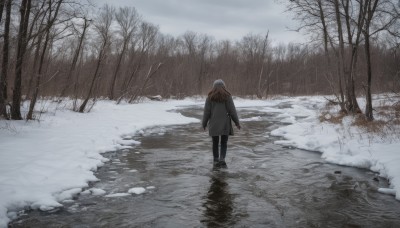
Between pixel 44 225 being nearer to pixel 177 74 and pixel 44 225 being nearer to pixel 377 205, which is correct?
pixel 377 205

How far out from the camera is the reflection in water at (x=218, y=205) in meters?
4.77

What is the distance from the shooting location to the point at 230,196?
19.2 feet

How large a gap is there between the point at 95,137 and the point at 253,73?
4358 cm

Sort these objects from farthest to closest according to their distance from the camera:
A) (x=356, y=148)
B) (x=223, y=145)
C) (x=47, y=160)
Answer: (x=356, y=148), (x=223, y=145), (x=47, y=160)

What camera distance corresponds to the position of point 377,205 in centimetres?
544

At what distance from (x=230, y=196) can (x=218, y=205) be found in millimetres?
493

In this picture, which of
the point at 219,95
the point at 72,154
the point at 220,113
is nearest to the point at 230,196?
the point at 220,113

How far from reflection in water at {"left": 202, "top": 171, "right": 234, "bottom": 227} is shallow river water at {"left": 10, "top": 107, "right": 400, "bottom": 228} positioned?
0.05 feet

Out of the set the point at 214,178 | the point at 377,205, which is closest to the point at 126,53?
the point at 214,178

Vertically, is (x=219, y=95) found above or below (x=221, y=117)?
above

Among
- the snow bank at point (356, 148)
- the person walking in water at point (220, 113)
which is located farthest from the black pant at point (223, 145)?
the snow bank at point (356, 148)

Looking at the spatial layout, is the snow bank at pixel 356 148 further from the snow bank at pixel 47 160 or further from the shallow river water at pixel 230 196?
the snow bank at pixel 47 160

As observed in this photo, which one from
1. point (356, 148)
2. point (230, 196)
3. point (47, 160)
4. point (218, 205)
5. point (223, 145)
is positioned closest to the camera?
point (218, 205)

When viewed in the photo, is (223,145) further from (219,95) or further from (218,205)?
(218,205)
